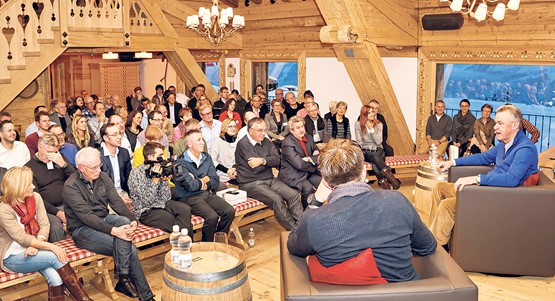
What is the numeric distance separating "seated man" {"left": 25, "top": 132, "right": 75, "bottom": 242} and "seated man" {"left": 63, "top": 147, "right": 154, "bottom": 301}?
585 mm

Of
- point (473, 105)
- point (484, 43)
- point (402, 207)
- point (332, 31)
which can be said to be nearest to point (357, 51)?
point (332, 31)

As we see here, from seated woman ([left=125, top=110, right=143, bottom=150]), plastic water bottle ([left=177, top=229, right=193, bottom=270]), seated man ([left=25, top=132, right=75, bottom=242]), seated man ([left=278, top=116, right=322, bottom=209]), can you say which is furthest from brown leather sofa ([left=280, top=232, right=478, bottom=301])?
seated woman ([left=125, top=110, right=143, bottom=150])

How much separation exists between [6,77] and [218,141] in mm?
3594

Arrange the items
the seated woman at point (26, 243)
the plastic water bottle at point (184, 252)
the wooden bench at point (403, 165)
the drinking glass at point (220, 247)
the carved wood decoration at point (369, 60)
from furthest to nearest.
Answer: the carved wood decoration at point (369, 60) < the wooden bench at point (403, 165) < the seated woman at point (26, 243) < the drinking glass at point (220, 247) < the plastic water bottle at point (184, 252)

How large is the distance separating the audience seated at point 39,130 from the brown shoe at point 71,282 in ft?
9.69

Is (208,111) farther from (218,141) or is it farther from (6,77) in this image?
(6,77)

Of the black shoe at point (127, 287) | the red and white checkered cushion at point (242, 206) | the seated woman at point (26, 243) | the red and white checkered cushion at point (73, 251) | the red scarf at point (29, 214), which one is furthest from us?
the red and white checkered cushion at point (242, 206)

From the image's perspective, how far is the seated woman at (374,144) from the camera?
8.54 metres

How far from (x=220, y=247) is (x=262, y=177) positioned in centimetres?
268

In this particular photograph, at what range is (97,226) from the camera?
4.83m

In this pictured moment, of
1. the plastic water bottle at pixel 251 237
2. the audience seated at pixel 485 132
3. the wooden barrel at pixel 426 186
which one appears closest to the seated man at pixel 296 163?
the plastic water bottle at pixel 251 237

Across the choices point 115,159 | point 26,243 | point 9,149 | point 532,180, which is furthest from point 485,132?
point 26,243

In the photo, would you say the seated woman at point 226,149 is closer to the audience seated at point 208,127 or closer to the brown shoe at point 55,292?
the audience seated at point 208,127

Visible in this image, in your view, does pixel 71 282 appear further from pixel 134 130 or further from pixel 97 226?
pixel 134 130
